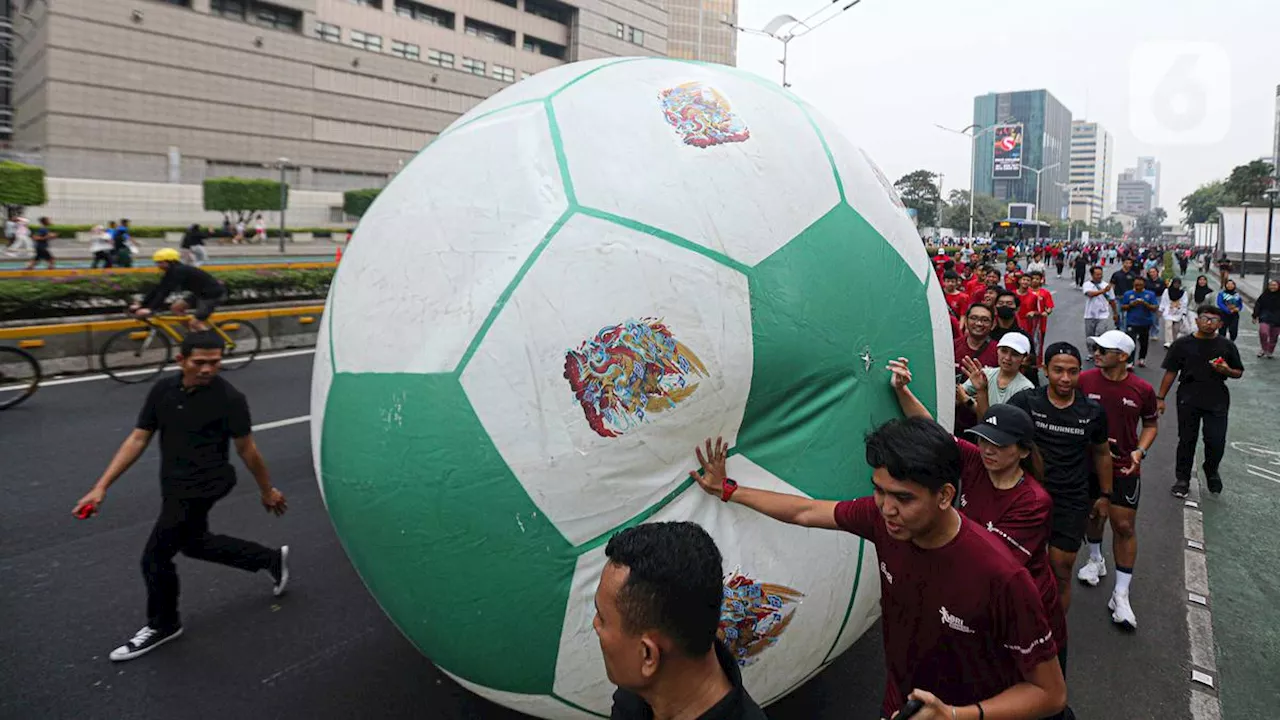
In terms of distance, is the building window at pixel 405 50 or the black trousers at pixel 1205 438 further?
the building window at pixel 405 50

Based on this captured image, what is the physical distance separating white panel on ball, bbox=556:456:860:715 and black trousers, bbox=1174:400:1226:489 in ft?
17.1

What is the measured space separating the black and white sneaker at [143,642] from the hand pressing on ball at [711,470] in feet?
9.64

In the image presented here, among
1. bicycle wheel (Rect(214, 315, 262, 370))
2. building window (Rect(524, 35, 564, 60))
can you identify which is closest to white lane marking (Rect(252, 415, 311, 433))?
bicycle wheel (Rect(214, 315, 262, 370))

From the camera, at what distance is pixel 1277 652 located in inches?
160

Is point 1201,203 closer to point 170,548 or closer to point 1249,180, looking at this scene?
point 1249,180

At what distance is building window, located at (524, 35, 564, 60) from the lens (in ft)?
187

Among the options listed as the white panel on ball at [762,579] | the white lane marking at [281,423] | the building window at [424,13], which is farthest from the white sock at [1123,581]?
the building window at [424,13]

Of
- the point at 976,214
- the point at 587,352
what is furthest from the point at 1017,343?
the point at 976,214

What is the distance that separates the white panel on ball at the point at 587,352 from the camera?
2.34 m

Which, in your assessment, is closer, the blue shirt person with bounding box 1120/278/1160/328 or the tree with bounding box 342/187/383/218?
the blue shirt person with bounding box 1120/278/1160/328

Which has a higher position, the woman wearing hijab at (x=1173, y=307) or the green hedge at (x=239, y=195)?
Result: the green hedge at (x=239, y=195)

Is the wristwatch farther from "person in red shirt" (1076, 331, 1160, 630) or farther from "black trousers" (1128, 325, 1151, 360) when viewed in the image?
"black trousers" (1128, 325, 1151, 360)

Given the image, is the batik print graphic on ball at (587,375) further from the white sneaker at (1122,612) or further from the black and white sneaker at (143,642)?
the white sneaker at (1122,612)

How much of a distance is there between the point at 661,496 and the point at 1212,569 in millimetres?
4594
